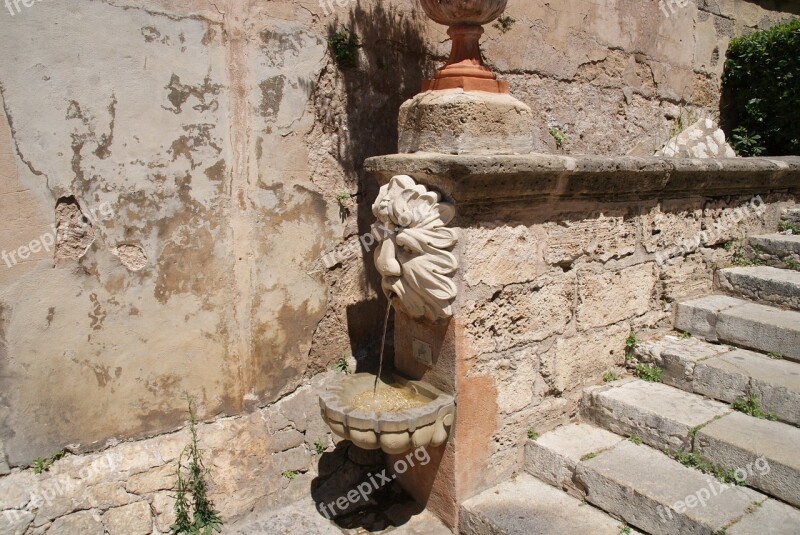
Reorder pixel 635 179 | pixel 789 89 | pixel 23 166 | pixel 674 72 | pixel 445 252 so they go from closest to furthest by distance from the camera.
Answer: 1. pixel 23 166
2. pixel 445 252
3. pixel 635 179
4. pixel 789 89
5. pixel 674 72

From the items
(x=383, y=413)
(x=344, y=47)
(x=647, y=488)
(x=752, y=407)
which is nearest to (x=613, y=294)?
(x=752, y=407)

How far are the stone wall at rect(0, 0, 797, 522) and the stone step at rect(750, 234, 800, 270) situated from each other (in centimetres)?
66

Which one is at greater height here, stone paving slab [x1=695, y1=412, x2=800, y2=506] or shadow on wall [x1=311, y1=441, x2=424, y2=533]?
stone paving slab [x1=695, y1=412, x2=800, y2=506]

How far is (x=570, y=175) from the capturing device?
270 centimetres

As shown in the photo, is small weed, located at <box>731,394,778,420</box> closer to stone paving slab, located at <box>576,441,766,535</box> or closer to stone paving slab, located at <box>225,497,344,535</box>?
stone paving slab, located at <box>576,441,766,535</box>

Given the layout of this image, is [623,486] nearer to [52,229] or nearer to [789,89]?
[52,229]

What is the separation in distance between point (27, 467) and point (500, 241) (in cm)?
221

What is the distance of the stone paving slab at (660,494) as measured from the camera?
2350 mm

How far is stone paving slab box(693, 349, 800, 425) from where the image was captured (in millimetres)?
2719

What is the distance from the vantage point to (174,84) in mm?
2590

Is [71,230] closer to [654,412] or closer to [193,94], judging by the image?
[193,94]

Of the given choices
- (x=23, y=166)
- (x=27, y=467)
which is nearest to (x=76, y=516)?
(x=27, y=467)

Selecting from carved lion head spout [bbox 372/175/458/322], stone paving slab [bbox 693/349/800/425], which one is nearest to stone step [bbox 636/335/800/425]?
stone paving slab [bbox 693/349/800/425]

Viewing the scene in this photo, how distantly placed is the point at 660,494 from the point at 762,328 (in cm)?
125
